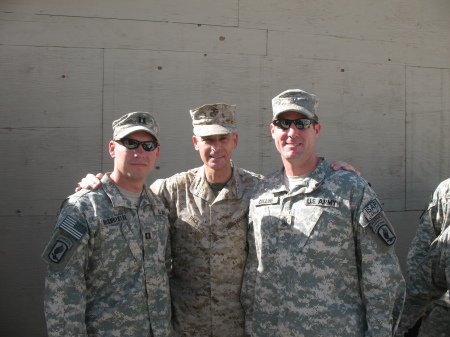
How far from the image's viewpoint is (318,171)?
2.51 metres

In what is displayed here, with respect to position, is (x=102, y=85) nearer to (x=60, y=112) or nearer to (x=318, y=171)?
(x=60, y=112)

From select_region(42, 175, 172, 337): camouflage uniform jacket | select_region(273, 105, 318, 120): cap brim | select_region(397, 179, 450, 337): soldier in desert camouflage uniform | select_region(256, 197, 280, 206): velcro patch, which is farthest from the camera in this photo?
select_region(397, 179, 450, 337): soldier in desert camouflage uniform

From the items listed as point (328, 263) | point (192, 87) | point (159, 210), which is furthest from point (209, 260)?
point (192, 87)

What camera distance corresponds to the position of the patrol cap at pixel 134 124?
2.50m

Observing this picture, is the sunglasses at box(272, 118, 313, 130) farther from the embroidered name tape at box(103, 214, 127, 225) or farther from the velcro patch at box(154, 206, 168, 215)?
the embroidered name tape at box(103, 214, 127, 225)

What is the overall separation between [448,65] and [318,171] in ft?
10.8

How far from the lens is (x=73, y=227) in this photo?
7.41 ft

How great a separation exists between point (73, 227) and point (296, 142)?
1291 mm

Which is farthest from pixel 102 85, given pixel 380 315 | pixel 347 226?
pixel 380 315

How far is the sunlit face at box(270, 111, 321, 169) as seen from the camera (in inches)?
97.1

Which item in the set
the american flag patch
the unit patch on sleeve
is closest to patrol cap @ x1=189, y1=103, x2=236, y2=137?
the american flag patch

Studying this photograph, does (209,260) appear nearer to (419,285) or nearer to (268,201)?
(268,201)

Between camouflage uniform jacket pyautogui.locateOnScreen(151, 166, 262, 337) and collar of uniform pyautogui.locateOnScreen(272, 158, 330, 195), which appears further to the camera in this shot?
camouflage uniform jacket pyautogui.locateOnScreen(151, 166, 262, 337)

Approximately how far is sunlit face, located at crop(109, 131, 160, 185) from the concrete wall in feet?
5.47
